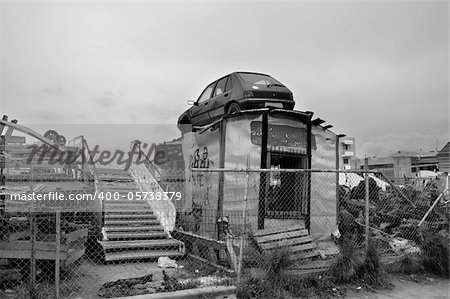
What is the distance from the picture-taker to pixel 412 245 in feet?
21.9

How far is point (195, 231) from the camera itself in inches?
326

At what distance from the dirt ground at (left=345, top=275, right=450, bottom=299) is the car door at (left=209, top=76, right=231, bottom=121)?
5.51 meters

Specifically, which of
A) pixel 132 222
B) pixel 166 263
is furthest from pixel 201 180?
pixel 166 263

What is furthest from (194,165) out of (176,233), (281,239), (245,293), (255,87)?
(245,293)

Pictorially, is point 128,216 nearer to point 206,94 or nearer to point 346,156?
point 206,94

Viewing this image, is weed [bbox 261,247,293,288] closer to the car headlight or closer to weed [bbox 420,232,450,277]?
weed [bbox 420,232,450,277]

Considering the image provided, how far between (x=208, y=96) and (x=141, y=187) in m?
3.73

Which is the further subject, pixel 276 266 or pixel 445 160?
pixel 445 160

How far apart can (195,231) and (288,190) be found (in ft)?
8.29

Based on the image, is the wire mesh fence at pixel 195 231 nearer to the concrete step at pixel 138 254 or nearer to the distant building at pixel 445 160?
the concrete step at pixel 138 254

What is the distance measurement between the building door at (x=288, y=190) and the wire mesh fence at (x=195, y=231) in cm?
3

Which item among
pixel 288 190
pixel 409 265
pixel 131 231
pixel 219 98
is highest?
pixel 219 98

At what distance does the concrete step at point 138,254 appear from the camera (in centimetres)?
700

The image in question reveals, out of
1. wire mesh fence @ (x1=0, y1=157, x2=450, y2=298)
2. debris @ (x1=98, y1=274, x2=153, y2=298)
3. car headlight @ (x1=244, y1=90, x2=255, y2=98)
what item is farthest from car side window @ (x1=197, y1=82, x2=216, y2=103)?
debris @ (x1=98, y1=274, x2=153, y2=298)
